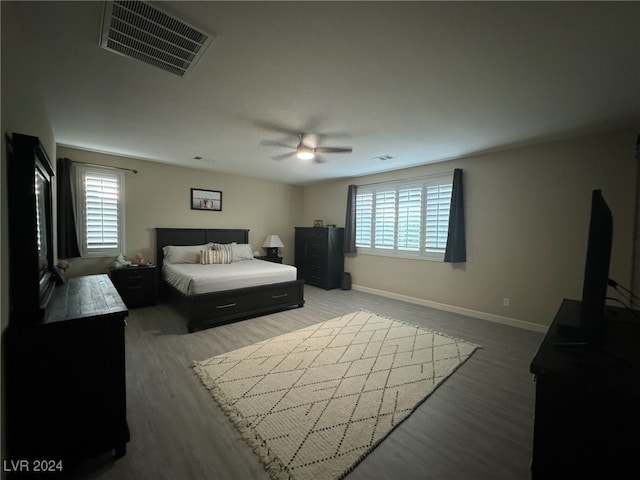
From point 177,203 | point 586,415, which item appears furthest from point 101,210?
point 586,415

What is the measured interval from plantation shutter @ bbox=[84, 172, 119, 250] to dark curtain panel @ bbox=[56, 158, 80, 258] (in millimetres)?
245

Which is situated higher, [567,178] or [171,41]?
[171,41]

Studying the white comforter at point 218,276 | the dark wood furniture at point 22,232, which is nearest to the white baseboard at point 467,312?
the white comforter at point 218,276

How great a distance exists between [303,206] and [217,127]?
415 centimetres

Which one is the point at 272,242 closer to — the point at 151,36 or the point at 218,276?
the point at 218,276

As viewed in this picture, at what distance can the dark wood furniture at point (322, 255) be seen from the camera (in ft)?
18.6

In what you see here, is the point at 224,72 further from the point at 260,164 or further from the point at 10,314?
the point at 260,164

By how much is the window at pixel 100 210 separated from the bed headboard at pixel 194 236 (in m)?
0.57

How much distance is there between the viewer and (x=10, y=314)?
4.24ft

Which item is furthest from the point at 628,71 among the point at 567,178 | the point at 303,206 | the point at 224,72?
the point at 303,206

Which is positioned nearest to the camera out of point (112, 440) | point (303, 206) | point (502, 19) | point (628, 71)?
point (502, 19)

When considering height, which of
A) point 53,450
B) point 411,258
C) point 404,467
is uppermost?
point 411,258

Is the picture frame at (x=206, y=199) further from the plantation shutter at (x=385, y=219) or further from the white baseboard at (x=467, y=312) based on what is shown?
the white baseboard at (x=467, y=312)

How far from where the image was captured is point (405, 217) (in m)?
4.89
